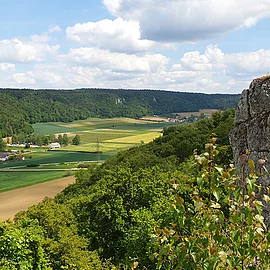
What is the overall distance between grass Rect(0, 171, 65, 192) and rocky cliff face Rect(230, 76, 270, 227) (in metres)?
59.0

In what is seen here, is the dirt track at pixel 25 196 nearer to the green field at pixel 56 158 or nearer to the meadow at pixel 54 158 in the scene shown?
the meadow at pixel 54 158

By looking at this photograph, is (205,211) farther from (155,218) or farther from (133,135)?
(133,135)

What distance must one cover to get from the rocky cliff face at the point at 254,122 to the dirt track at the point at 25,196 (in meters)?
41.9

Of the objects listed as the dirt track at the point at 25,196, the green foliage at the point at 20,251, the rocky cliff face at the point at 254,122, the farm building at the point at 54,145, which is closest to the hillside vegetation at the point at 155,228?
the green foliage at the point at 20,251

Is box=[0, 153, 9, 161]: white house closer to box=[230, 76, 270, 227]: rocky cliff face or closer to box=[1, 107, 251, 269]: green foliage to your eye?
box=[1, 107, 251, 269]: green foliage

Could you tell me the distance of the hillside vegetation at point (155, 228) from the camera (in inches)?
156

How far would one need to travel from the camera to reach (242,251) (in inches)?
155

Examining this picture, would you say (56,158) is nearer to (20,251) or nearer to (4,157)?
(4,157)

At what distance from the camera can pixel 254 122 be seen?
11.3 metres

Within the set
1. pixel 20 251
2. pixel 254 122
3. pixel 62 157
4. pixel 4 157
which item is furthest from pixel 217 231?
pixel 4 157

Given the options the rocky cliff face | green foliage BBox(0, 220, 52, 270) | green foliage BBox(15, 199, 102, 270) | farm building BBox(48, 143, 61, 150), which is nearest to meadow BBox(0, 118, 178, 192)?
farm building BBox(48, 143, 61, 150)

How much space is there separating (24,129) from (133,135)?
51.8 m

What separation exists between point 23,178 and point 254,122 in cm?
6923

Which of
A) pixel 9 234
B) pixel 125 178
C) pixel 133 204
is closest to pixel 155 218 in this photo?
pixel 133 204
